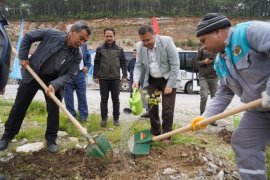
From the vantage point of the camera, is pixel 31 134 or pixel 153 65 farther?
pixel 31 134

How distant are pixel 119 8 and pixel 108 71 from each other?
56.0 metres

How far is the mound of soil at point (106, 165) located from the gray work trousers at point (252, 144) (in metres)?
1.01

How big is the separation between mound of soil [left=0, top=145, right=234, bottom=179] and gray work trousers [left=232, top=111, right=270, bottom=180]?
1013mm

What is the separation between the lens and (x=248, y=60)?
3039mm

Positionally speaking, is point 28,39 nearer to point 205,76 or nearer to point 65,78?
point 65,78

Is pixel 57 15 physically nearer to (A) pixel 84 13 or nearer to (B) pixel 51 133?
(A) pixel 84 13

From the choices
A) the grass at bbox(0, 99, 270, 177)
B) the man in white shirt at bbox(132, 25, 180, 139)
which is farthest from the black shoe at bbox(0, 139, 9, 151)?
the man in white shirt at bbox(132, 25, 180, 139)

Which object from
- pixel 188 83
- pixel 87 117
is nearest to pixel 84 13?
pixel 188 83

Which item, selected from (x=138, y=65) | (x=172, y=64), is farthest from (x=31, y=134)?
(x=172, y=64)

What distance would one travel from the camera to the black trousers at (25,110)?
15.9ft

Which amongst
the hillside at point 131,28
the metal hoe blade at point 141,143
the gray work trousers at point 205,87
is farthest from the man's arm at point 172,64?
the hillside at point 131,28

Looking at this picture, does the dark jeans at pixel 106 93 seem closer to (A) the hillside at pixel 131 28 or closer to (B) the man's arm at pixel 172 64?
(B) the man's arm at pixel 172 64

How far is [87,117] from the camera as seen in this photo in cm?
681

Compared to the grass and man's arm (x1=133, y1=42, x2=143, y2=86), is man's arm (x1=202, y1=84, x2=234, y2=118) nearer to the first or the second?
the grass
